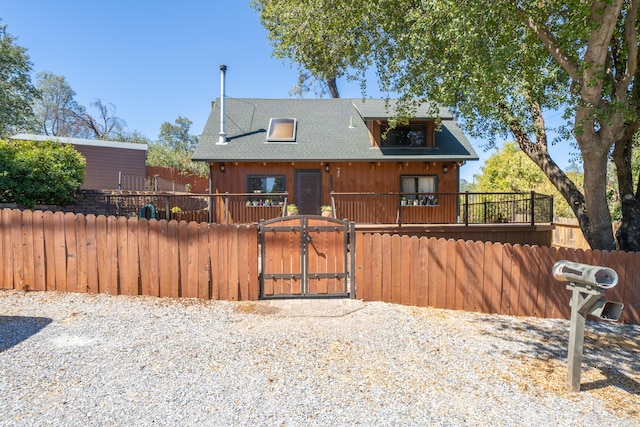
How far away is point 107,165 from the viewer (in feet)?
61.7

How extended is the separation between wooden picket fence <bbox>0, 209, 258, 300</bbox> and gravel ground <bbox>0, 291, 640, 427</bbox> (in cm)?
36

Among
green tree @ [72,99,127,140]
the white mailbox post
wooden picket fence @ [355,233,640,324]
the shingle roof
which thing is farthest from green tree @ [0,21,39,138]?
the white mailbox post

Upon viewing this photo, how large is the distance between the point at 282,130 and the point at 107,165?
1146 centimetres

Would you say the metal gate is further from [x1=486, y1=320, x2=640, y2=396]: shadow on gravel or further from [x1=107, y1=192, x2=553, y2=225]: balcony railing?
[x1=107, y1=192, x2=553, y2=225]: balcony railing

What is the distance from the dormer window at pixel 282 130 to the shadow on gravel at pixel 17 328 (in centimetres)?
987

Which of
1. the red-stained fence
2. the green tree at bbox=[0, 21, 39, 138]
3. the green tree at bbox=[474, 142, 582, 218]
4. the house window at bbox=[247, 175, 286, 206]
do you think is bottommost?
the red-stained fence

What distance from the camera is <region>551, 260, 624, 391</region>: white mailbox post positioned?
131 inches

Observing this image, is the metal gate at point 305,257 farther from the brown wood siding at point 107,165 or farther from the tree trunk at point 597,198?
the brown wood siding at point 107,165

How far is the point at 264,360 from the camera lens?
3.88m

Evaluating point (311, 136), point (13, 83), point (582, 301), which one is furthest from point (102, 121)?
point (582, 301)

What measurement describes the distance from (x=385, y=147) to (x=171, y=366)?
11290mm

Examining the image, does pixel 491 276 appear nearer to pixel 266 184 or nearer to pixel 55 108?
pixel 266 184

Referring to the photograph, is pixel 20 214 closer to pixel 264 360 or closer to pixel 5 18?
pixel 264 360

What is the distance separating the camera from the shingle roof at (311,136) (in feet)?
41.1
